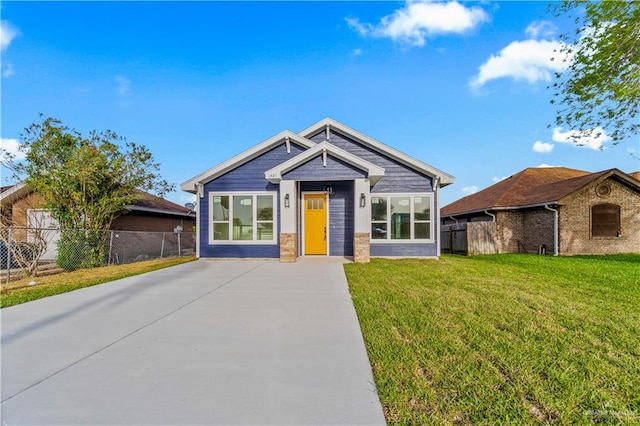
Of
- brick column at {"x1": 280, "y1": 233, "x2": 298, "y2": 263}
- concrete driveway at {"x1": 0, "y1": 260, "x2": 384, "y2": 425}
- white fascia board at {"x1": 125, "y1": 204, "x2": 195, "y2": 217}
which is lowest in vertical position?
concrete driveway at {"x1": 0, "y1": 260, "x2": 384, "y2": 425}

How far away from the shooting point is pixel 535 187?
16.8 m

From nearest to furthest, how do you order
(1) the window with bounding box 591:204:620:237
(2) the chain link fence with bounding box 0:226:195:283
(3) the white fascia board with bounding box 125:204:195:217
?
(2) the chain link fence with bounding box 0:226:195:283 < (3) the white fascia board with bounding box 125:204:195:217 < (1) the window with bounding box 591:204:620:237

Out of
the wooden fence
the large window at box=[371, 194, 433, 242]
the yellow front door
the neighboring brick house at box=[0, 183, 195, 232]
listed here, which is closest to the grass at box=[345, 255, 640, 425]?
the large window at box=[371, 194, 433, 242]

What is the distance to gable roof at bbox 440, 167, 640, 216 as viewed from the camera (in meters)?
13.4

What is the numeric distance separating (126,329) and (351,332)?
2983 mm

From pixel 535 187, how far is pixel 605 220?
3760mm

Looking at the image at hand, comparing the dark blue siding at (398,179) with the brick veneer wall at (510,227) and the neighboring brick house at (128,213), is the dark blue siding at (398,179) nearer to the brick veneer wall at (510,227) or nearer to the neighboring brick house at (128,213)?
the brick veneer wall at (510,227)

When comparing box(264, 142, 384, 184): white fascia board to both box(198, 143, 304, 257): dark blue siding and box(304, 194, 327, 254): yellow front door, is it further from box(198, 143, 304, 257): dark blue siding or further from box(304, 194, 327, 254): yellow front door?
box(304, 194, 327, 254): yellow front door

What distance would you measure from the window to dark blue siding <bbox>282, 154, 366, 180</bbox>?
12.4m

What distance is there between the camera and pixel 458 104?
48.0 ft

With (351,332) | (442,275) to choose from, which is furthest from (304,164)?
(351,332)

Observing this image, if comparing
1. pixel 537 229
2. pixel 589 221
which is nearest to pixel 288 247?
pixel 537 229

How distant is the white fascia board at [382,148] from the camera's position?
10586 millimetres

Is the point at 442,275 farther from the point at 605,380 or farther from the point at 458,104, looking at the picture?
the point at 458,104
